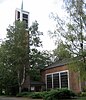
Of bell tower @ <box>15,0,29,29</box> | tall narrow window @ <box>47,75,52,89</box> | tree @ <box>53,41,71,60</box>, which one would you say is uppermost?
bell tower @ <box>15,0,29,29</box>

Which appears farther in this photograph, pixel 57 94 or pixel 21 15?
pixel 21 15

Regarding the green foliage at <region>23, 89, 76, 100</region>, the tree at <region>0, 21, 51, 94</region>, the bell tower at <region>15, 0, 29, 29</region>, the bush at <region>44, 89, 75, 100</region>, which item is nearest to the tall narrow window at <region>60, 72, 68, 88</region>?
the tree at <region>0, 21, 51, 94</region>

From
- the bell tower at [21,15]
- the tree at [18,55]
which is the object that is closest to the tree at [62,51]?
the tree at [18,55]

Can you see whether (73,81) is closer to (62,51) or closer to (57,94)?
(57,94)

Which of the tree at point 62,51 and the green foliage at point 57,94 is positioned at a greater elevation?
the tree at point 62,51

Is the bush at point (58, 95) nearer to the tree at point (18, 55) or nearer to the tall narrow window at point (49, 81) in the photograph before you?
the tree at point (18, 55)


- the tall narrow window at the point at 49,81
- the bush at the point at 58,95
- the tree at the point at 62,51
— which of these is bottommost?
the bush at the point at 58,95

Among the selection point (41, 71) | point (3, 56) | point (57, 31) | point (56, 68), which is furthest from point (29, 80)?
point (57, 31)

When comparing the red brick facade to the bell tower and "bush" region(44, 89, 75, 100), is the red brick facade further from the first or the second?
the bell tower

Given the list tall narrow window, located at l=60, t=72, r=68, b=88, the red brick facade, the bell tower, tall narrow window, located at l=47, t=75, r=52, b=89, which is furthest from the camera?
the bell tower

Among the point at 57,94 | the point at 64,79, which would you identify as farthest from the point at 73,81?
the point at 57,94

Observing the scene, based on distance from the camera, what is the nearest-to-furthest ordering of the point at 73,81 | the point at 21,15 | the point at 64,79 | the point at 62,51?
the point at 62,51, the point at 73,81, the point at 64,79, the point at 21,15

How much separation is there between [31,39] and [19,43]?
361cm

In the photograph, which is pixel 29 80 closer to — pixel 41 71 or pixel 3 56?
pixel 41 71
